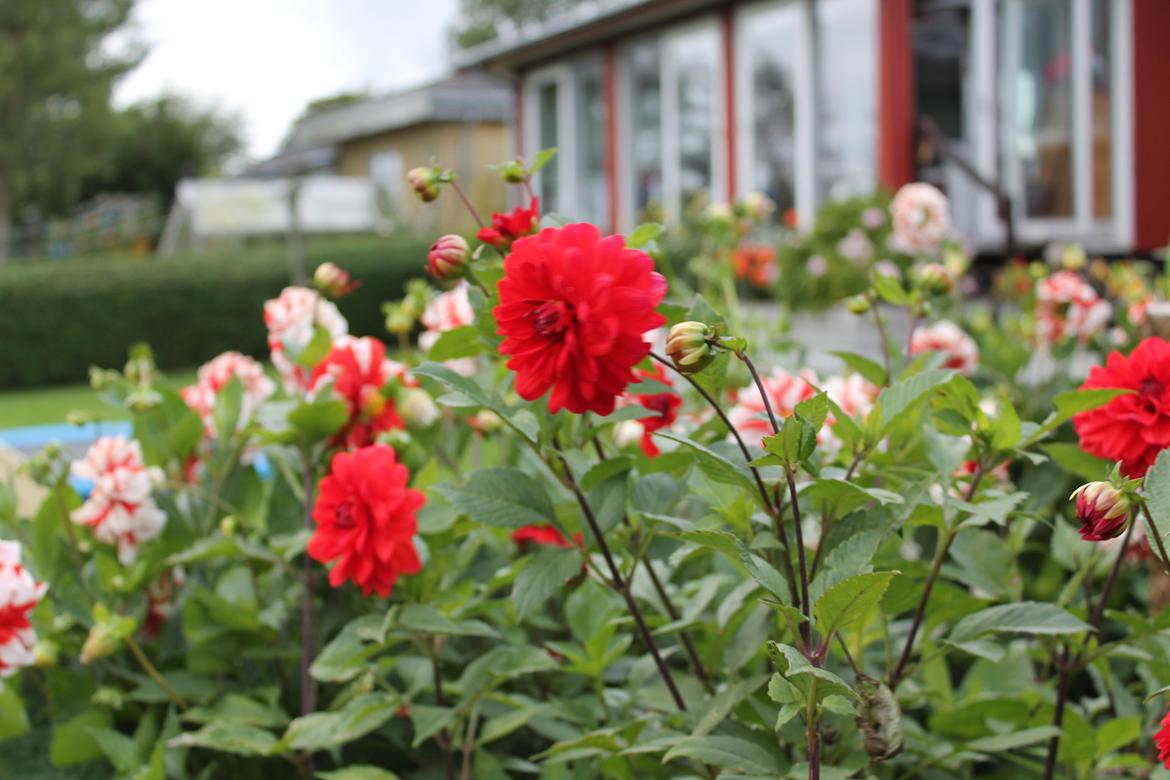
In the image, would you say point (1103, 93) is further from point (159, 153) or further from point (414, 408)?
point (159, 153)

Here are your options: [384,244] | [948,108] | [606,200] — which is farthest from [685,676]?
[384,244]

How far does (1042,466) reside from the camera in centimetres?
162

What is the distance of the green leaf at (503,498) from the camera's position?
0.91 meters

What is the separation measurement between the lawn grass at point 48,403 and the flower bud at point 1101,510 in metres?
6.72

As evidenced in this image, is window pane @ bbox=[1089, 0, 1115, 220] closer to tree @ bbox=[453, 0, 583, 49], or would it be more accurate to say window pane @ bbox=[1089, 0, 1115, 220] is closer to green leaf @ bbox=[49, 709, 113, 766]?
green leaf @ bbox=[49, 709, 113, 766]

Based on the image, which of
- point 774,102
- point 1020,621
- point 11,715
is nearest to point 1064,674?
point 1020,621

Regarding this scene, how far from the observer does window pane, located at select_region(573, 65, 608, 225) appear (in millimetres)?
11141

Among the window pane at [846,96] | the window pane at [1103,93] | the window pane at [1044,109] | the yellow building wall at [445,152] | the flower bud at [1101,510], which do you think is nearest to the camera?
the flower bud at [1101,510]

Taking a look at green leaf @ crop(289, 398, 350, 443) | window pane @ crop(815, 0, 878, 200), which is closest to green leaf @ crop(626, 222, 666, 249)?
green leaf @ crop(289, 398, 350, 443)

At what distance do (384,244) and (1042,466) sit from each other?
35.9 feet

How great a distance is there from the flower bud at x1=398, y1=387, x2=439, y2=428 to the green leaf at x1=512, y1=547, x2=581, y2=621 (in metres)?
0.40

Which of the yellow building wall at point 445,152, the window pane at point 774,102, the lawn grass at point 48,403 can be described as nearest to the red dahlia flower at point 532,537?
the lawn grass at point 48,403

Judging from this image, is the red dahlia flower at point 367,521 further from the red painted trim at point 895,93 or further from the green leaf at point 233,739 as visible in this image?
the red painted trim at point 895,93

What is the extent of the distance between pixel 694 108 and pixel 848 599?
9588 millimetres
